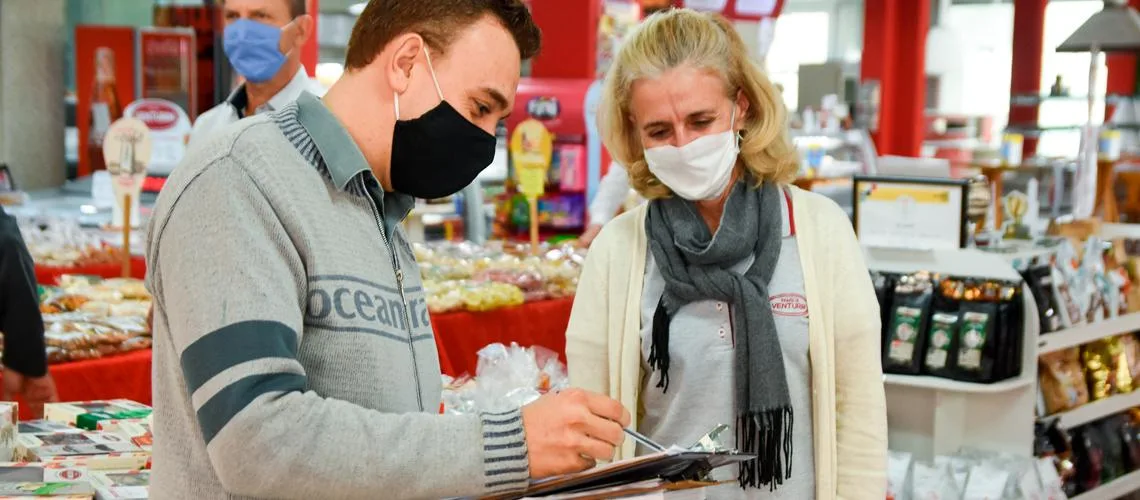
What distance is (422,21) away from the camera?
1507mm

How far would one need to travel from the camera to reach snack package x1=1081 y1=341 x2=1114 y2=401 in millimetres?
4746

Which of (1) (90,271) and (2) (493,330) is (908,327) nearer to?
(2) (493,330)

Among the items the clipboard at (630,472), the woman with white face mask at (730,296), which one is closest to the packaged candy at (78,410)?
the woman with white face mask at (730,296)

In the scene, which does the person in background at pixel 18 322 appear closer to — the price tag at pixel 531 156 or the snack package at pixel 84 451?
the snack package at pixel 84 451

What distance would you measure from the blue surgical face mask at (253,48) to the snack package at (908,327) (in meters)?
2.13

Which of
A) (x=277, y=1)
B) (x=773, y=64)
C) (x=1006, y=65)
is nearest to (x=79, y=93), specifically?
(x=277, y=1)

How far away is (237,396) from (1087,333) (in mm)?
3944

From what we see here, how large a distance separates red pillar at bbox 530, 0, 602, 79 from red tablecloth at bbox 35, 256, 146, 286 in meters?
4.72

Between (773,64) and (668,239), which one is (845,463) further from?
(773,64)

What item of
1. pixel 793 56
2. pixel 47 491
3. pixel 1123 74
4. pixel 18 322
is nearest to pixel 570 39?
pixel 18 322

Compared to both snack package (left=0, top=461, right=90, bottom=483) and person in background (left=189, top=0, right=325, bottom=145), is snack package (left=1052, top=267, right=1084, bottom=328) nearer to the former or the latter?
person in background (left=189, top=0, right=325, bottom=145)

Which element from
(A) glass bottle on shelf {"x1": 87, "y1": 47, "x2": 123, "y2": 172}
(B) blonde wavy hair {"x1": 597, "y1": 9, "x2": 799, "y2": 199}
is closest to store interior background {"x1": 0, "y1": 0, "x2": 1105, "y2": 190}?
(A) glass bottle on shelf {"x1": 87, "y1": 47, "x2": 123, "y2": 172}

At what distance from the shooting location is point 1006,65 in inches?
864

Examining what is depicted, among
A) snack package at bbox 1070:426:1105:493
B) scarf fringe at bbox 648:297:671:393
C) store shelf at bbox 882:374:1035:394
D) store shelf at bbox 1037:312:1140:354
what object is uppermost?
scarf fringe at bbox 648:297:671:393
